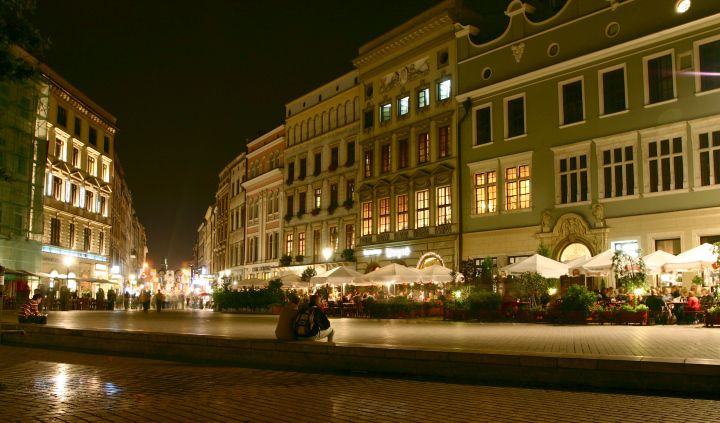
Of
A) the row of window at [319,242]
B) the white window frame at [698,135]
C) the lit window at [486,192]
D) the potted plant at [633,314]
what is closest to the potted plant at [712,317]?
the potted plant at [633,314]

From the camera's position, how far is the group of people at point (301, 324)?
13.5 m

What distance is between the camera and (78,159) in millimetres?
55625

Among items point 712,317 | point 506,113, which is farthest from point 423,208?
point 712,317

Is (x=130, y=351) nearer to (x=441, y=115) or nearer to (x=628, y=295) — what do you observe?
(x=628, y=295)

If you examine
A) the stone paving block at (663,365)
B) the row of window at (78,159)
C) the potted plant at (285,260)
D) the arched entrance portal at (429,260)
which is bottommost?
the stone paving block at (663,365)

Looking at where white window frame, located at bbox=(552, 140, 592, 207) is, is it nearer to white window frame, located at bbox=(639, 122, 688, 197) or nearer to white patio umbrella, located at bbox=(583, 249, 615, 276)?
white window frame, located at bbox=(639, 122, 688, 197)

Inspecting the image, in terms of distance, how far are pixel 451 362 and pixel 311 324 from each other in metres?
4.16

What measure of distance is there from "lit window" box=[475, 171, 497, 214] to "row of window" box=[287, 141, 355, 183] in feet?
43.1

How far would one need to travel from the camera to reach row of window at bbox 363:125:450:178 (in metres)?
38.8

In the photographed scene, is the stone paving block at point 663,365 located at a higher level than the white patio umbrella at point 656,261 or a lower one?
lower

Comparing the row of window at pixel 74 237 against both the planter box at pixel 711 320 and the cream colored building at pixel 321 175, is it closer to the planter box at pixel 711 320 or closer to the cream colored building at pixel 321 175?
the cream colored building at pixel 321 175

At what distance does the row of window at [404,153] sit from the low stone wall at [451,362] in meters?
26.0

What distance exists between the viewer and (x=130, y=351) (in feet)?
52.2

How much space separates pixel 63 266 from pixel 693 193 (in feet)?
148
